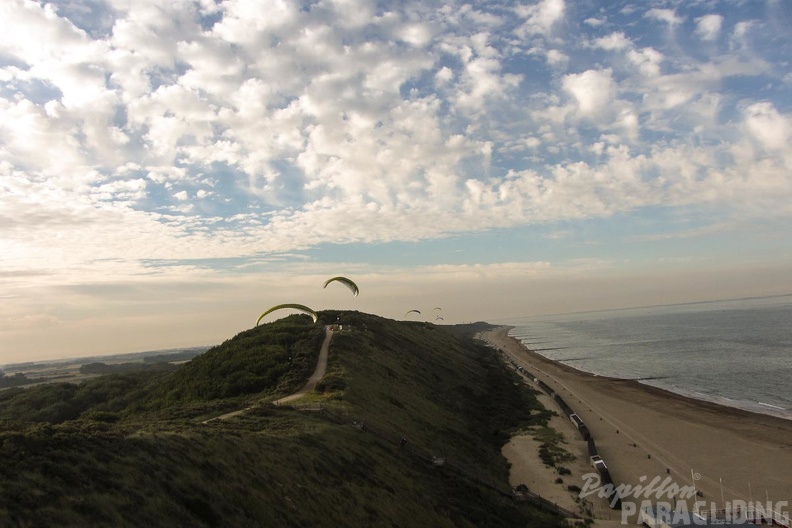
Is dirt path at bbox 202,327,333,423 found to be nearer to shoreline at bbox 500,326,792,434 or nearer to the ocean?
shoreline at bbox 500,326,792,434

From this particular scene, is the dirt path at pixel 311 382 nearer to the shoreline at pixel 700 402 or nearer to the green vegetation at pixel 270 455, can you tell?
the green vegetation at pixel 270 455

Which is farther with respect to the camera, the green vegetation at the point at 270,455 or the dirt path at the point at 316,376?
the dirt path at the point at 316,376

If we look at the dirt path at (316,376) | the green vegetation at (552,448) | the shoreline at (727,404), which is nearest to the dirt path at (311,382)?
the dirt path at (316,376)

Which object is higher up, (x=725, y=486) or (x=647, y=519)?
(x=647, y=519)

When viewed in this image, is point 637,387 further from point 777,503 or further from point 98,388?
point 98,388

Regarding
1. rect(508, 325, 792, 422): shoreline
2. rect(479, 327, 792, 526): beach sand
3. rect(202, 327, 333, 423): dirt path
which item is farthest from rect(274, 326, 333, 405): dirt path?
rect(508, 325, 792, 422): shoreline

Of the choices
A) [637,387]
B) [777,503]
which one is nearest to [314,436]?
[777,503]
